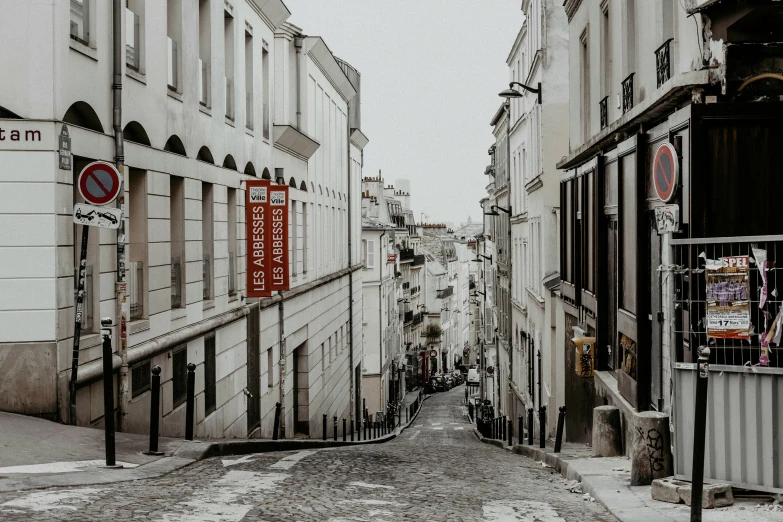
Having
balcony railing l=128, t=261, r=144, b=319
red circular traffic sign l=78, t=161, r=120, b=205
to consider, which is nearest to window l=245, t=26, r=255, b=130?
balcony railing l=128, t=261, r=144, b=319

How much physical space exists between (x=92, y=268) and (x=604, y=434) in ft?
22.0

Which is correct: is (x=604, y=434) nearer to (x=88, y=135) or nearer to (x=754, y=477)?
(x=754, y=477)

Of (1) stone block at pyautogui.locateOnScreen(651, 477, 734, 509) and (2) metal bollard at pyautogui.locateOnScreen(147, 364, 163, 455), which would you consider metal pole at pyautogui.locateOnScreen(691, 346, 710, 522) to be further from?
(2) metal bollard at pyautogui.locateOnScreen(147, 364, 163, 455)

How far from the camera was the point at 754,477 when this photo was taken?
7867mm


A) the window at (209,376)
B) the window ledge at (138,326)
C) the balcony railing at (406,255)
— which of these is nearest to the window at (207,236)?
the window at (209,376)

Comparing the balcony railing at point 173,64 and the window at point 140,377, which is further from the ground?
the balcony railing at point 173,64

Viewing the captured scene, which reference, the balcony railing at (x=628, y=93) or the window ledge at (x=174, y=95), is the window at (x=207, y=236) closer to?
the window ledge at (x=174, y=95)

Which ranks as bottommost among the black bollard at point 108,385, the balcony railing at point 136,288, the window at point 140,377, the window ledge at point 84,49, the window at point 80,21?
the window at point 140,377

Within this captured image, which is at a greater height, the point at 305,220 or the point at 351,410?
the point at 305,220

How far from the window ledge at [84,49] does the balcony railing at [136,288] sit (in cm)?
334

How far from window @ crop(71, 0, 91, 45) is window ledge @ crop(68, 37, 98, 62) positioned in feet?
0.20

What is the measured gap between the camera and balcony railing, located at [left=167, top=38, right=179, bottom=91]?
1645 centimetres

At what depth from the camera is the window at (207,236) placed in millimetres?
19125

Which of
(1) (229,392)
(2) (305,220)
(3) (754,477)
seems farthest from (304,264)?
(3) (754,477)
